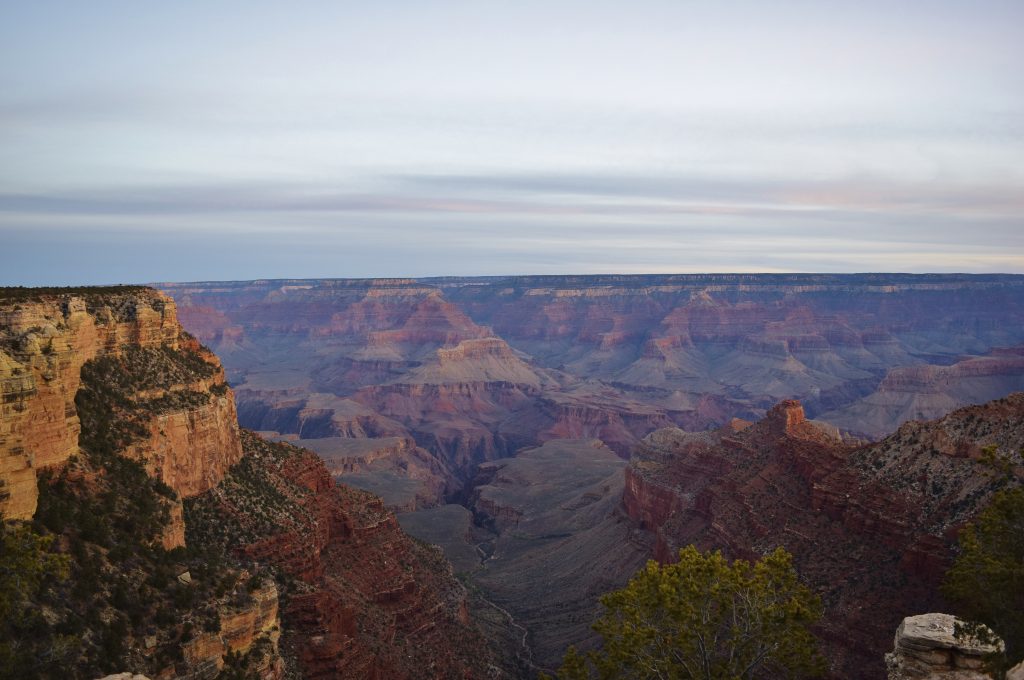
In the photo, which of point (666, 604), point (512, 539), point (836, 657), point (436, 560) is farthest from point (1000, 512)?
point (512, 539)

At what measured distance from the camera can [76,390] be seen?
34875mm

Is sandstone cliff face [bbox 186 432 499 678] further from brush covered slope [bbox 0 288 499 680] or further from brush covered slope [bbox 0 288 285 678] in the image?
brush covered slope [bbox 0 288 285 678]

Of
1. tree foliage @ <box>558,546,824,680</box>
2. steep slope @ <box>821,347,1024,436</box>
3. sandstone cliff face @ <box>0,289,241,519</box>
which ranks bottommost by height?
steep slope @ <box>821,347,1024,436</box>

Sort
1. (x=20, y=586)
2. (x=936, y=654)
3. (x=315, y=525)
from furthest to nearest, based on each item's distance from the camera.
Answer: (x=315, y=525) < (x=20, y=586) < (x=936, y=654)

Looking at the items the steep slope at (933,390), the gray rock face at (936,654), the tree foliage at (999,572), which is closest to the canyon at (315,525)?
the tree foliage at (999,572)

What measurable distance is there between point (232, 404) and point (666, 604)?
29.7 metres

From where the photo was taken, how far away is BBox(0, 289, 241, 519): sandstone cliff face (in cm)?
2784

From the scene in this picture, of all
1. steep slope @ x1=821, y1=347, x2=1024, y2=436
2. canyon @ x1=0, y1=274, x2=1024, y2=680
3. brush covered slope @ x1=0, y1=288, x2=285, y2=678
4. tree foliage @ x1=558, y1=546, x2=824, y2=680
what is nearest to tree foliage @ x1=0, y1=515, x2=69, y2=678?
brush covered slope @ x1=0, y1=288, x2=285, y2=678

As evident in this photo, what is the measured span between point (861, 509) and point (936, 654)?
26.3m

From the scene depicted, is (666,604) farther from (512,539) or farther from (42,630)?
(512,539)

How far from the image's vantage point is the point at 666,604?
2775 cm

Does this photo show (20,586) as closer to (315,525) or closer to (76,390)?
(76,390)

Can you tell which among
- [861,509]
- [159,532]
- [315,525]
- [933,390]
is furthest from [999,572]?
[933,390]

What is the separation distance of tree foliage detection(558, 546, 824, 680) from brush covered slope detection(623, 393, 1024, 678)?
1031 centimetres
